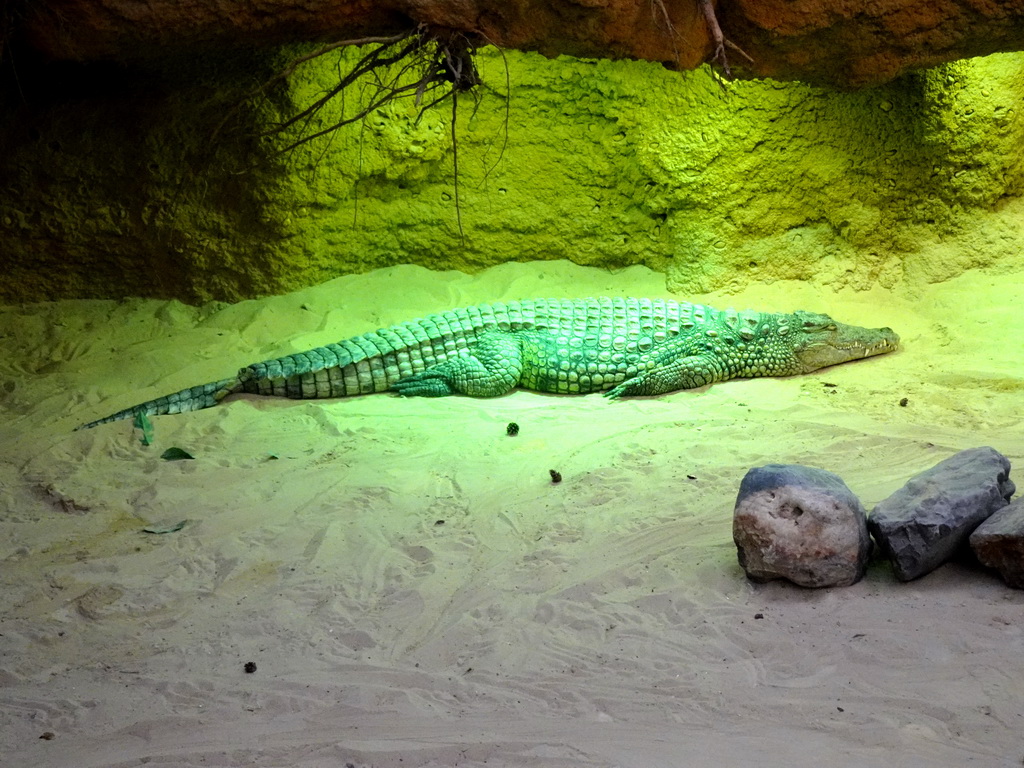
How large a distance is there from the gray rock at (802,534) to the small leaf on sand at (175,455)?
124 inches

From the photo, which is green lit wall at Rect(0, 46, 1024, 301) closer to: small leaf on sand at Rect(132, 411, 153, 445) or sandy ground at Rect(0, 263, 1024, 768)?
sandy ground at Rect(0, 263, 1024, 768)

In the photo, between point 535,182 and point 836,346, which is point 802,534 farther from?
point 535,182

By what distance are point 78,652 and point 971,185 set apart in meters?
7.10

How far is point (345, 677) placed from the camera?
299 cm

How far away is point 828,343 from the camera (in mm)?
6570

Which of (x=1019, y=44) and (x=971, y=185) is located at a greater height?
(x=1019, y=44)

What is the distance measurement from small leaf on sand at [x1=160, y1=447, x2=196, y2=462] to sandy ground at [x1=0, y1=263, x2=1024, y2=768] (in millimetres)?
65

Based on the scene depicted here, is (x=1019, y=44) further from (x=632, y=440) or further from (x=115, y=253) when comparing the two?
(x=115, y=253)

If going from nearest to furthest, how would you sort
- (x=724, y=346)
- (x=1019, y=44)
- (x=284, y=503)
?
1. (x=284, y=503)
2. (x=1019, y=44)
3. (x=724, y=346)

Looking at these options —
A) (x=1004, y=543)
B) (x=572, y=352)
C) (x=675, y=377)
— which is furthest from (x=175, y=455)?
(x=1004, y=543)

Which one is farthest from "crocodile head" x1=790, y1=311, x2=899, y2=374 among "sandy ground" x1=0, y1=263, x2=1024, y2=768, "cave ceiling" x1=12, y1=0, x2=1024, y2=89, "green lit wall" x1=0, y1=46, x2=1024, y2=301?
"cave ceiling" x1=12, y1=0, x2=1024, y2=89

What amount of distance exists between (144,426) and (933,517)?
4269 millimetres

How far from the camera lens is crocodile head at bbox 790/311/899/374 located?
6551 millimetres

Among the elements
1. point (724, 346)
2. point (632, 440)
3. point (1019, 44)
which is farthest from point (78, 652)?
point (1019, 44)
